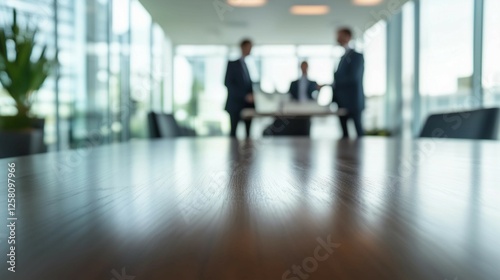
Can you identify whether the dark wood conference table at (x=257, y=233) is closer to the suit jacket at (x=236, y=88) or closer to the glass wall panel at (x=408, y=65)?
the suit jacket at (x=236, y=88)

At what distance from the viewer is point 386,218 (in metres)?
0.17

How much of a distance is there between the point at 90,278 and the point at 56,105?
4486mm

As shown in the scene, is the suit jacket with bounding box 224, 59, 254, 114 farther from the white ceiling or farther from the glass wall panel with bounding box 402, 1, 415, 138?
the glass wall panel with bounding box 402, 1, 415, 138

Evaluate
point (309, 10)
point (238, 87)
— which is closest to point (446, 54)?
point (238, 87)

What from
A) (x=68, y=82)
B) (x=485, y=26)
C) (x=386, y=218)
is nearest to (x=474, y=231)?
(x=386, y=218)

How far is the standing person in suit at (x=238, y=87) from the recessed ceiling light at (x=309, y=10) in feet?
12.8

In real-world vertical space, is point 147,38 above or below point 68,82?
above

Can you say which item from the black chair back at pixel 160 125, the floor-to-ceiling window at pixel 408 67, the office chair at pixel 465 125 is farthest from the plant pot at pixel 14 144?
the floor-to-ceiling window at pixel 408 67

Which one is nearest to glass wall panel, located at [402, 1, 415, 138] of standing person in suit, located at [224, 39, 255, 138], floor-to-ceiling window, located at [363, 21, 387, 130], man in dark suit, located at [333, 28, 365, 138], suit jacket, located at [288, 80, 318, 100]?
floor-to-ceiling window, located at [363, 21, 387, 130]

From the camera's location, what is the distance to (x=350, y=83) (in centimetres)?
385

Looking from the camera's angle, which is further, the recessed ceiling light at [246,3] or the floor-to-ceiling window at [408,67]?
the recessed ceiling light at [246,3]

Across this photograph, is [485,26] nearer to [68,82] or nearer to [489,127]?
[489,127]

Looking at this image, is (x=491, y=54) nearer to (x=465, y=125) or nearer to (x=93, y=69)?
(x=465, y=125)

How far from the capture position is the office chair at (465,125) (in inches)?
59.2
